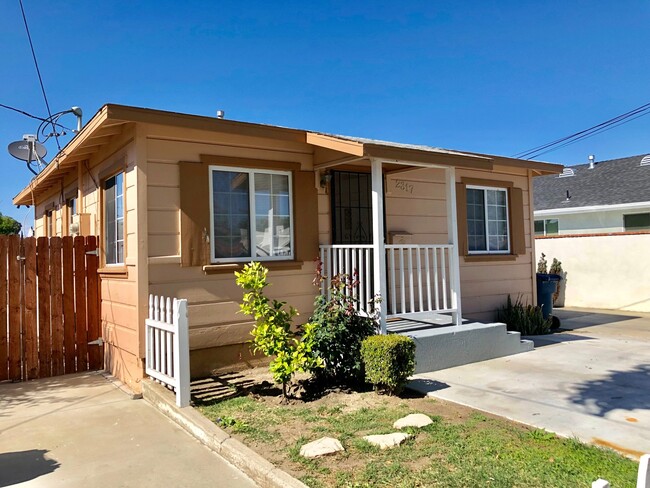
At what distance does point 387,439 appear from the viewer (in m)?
3.70

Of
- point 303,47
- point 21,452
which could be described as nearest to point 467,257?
point 21,452

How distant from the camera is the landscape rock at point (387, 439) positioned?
142 inches

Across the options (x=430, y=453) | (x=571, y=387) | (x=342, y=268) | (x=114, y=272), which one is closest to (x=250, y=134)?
(x=342, y=268)

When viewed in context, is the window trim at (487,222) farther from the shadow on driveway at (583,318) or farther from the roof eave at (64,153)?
the roof eave at (64,153)

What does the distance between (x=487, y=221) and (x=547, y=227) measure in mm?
10712

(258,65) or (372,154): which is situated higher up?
(258,65)

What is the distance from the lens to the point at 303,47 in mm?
13789

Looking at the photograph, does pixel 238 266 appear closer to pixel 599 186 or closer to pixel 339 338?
pixel 339 338

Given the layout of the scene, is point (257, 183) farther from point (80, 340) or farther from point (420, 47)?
point (420, 47)

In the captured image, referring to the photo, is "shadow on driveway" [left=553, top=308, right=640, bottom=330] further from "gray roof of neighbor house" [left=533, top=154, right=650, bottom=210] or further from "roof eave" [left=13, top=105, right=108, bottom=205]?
"roof eave" [left=13, top=105, right=108, bottom=205]

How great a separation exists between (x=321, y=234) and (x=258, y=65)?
867 cm

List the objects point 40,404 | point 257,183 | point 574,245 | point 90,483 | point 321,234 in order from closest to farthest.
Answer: point 90,483
point 40,404
point 257,183
point 321,234
point 574,245

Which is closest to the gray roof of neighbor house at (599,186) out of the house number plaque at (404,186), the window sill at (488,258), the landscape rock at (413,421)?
the window sill at (488,258)

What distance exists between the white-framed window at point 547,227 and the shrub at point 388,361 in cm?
1478
